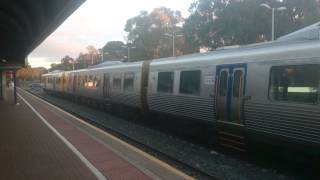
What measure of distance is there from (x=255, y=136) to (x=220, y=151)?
2.23 m

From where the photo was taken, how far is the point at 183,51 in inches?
2958

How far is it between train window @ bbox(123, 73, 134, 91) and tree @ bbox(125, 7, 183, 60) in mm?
54427

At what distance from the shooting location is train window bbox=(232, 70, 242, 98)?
39.0 ft

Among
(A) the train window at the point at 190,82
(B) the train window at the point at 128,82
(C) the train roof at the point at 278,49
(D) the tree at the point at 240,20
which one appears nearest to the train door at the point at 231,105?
(C) the train roof at the point at 278,49

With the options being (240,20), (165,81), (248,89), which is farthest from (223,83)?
(240,20)

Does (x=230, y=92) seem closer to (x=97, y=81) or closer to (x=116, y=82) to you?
(x=116, y=82)

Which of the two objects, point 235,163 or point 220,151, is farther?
point 220,151

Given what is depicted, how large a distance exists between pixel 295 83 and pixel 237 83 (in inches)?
84.2

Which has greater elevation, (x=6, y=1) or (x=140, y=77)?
(x=6, y=1)

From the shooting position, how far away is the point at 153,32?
8069cm

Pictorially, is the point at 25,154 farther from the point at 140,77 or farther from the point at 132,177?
the point at 140,77

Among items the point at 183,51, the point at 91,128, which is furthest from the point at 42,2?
the point at 183,51

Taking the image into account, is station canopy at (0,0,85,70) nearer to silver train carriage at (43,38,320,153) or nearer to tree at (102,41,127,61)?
silver train carriage at (43,38,320,153)

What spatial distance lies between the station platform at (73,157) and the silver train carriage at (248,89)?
7.85 feet
